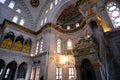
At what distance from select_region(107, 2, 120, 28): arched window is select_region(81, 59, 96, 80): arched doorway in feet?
14.7

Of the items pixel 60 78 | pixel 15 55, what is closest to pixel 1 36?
pixel 15 55

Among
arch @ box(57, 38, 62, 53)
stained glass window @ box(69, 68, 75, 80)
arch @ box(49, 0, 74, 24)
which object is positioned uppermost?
arch @ box(49, 0, 74, 24)

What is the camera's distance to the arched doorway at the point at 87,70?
611 centimetres

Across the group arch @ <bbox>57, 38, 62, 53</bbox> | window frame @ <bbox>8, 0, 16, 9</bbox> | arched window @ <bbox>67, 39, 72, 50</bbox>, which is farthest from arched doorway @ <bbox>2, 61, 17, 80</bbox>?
window frame @ <bbox>8, 0, 16, 9</bbox>

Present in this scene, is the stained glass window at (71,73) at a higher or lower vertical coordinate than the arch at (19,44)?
lower

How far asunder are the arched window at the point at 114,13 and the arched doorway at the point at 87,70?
4471 millimetres

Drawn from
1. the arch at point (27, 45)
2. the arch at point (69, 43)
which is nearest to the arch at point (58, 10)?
the arch at point (69, 43)

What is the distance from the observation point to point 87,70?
6.48m

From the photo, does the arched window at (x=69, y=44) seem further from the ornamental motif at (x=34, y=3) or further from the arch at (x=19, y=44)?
the ornamental motif at (x=34, y=3)

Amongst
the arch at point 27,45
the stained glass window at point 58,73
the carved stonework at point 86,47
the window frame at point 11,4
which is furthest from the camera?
the window frame at point 11,4

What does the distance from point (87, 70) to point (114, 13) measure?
619 centimetres

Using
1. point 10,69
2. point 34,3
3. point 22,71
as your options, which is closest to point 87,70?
point 22,71

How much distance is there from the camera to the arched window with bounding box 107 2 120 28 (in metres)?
8.15

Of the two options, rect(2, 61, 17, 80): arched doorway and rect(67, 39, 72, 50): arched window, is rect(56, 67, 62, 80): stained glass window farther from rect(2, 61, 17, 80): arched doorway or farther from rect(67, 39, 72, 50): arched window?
rect(2, 61, 17, 80): arched doorway
